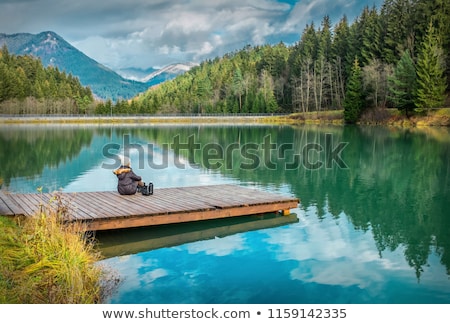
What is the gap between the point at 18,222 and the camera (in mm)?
9312

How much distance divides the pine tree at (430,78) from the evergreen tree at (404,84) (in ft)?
3.05

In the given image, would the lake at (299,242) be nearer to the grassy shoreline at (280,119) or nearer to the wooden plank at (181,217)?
the wooden plank at (181,217)

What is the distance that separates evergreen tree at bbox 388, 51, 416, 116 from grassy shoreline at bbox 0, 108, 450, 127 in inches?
67.0

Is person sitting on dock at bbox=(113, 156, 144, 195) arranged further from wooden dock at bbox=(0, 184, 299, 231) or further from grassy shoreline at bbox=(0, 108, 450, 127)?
grassy shoreline at bbox=(0, 108, 450, 127)

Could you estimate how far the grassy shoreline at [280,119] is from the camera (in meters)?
53.9

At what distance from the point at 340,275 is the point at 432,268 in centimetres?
161

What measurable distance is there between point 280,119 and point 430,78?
2945 centimetres

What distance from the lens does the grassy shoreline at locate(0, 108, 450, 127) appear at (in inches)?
2122

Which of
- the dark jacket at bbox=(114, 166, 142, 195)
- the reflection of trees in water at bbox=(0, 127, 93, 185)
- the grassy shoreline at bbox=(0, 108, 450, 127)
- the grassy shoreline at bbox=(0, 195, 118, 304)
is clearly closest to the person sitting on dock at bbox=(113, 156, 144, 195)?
the dark jacket at bbox=(114, 166, 142, 195)

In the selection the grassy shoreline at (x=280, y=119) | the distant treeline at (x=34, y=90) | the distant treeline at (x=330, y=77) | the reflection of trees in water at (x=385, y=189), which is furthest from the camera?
the distant treeline at (x=34, y=90)

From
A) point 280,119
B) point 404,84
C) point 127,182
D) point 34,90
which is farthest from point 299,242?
point 34,90

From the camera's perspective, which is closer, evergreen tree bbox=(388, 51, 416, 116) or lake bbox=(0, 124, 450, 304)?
lake bbox=(0, 124, 450, 304)

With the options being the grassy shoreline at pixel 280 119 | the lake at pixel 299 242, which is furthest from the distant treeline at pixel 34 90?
the lake at pixel 299 242

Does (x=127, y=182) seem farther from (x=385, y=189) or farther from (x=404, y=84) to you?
(x=404, y=84)
